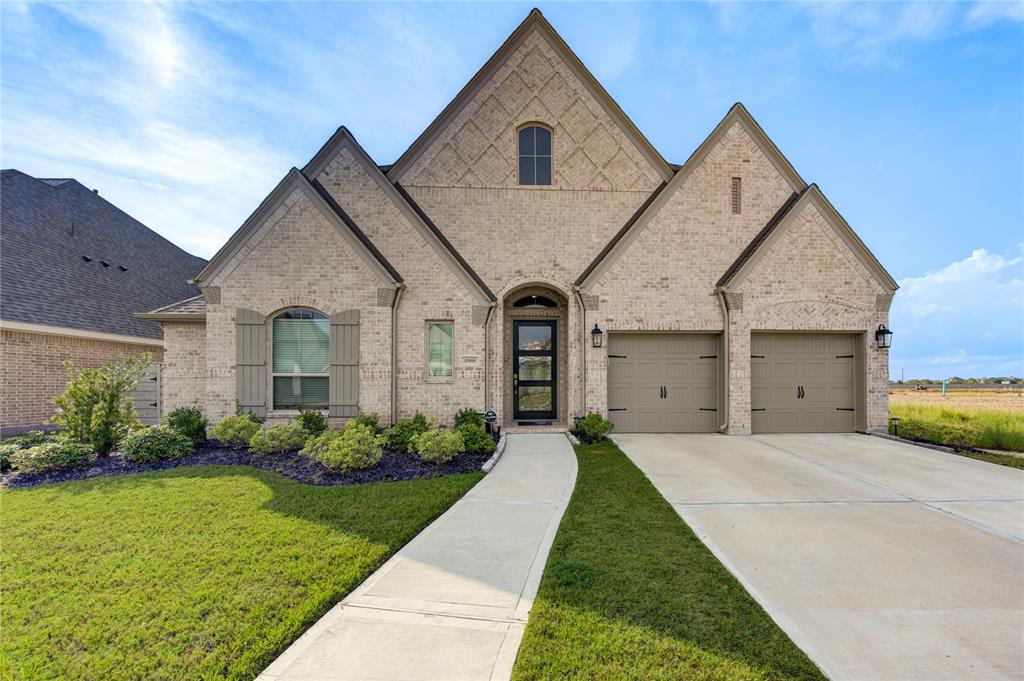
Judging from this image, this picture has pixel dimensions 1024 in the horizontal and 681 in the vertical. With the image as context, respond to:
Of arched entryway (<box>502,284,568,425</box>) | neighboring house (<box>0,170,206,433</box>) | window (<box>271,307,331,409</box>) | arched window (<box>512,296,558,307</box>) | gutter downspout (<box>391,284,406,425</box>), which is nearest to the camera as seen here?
window (<box>271,307,331,409</box>)

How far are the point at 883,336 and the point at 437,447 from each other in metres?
11.4

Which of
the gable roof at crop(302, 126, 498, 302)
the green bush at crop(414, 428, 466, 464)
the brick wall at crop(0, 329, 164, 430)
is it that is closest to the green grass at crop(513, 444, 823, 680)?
the green bush at crop(414, 428, 466, 464)

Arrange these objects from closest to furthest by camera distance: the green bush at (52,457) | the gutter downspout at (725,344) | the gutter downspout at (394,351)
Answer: the green bush at (52,457) < the gutter downspout at (394,351) < the gutter downspout at (725,344)

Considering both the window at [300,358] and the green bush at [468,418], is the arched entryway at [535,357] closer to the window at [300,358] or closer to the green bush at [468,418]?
the green bush at [468,418]

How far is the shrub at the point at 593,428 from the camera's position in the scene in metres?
10.2

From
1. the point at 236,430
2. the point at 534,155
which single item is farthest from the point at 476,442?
the point at 534,155

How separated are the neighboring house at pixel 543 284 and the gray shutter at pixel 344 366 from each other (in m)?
0.05

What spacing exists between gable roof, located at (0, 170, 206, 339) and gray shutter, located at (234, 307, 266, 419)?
272 inches

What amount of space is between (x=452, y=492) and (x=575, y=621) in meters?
3.45

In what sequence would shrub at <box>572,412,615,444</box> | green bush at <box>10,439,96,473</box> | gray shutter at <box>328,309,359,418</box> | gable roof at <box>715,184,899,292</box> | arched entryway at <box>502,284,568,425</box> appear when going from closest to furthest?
green bush at <box>10,439,96,473</box>
shrub at <box>572,412,615,444</box>
gray shutter at <box>328,309,359,418</box>
gable roof at <box>715,184,899,292</box>
arched entryway at <box>502,284,568,425</box>

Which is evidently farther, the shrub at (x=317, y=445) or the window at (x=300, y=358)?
the window at (x=300, y=358)

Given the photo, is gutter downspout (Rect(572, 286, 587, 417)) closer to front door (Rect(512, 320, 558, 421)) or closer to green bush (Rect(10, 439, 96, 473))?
front door (Rect(512, 320, 558, 421))

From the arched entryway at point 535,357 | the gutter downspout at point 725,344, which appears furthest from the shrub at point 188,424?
the gutter downspout at point 725,344

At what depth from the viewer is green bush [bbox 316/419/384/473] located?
7223mm
